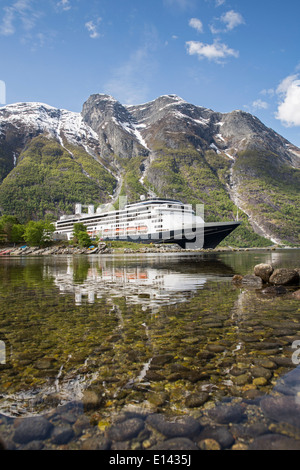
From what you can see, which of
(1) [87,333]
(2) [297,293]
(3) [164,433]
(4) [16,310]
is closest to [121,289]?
(4) [16,310]

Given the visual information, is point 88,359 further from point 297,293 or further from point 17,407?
point 297,293

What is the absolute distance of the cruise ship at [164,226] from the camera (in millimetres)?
88881

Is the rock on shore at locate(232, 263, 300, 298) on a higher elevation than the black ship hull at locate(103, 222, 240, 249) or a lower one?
lower

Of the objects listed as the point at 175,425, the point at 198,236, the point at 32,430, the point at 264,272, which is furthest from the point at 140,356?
the point at 198,236

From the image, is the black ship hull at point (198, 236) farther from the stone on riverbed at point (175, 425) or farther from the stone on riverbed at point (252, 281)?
the stone on riverbed at point (175, 425)

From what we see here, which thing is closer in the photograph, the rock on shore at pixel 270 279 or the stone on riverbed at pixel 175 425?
the stone on riverbed at pixel 175 425

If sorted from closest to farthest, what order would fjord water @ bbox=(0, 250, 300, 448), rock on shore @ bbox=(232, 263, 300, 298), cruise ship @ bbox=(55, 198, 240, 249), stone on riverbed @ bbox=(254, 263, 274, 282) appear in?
1. fjord water @ bbox=(0, 250, 300, 448)
2. rock on shore @ bbox=(232, 263, 300, 298)
3. stone on riverbed @ bbox=(254, 263, 274, 282)
4. cruise ship @ bbox=(55, 198, 240, 249)

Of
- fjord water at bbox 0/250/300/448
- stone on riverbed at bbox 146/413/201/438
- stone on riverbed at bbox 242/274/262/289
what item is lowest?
stone on riverbed at bbox 242/274/262/289

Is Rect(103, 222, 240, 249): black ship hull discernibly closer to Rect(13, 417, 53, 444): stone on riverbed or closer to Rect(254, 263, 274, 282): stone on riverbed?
Rect(254, 263, 274, 282): stone on riverbed

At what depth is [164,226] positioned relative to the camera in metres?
97.6

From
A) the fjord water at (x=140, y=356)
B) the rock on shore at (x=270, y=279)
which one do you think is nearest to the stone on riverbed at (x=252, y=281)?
the rock on shore at (x=270, y=279)

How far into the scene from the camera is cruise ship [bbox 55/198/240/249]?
88.9m

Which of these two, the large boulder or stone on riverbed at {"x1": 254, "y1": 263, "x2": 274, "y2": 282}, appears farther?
stone on riverbed at {"x1": 254, "y1": 263, "x2": 274, "y2": 282}

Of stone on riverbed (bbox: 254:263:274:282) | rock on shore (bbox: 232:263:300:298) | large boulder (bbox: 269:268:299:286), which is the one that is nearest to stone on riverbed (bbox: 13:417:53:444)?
rock on shore (bbox: 232:263:300:298)
